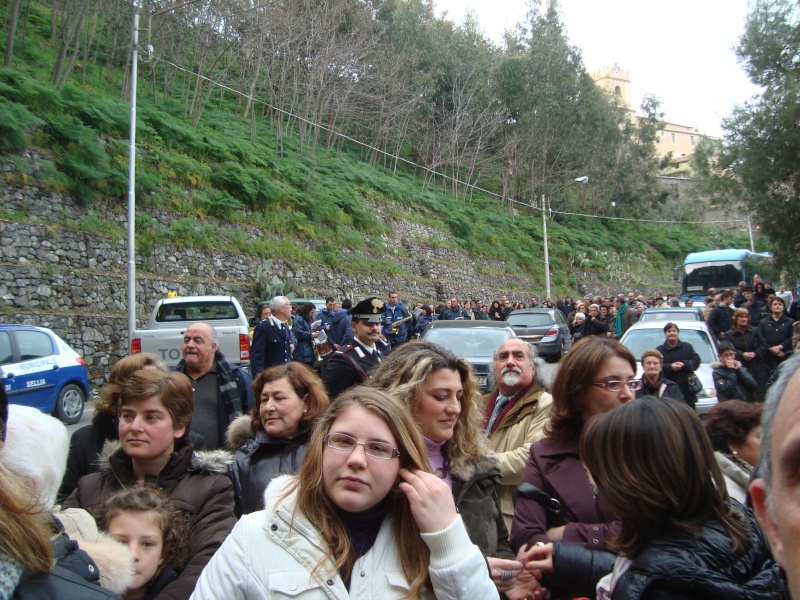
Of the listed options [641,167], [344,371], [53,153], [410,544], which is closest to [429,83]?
[641,167]

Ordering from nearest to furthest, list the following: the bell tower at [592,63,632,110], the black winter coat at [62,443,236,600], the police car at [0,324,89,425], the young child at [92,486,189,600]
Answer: the young child at [92,486,189,600] → the black winter coat at [62,443,236,600] → the police car at [0,324,89,425] → the bell tower at [592,63,632,110]

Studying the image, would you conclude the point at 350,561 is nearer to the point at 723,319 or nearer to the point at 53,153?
the point at 723,319

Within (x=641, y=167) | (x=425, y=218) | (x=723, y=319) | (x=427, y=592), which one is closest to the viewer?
(x=427, y=592)

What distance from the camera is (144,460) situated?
3418mm

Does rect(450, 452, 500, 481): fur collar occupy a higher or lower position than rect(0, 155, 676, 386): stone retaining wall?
lower

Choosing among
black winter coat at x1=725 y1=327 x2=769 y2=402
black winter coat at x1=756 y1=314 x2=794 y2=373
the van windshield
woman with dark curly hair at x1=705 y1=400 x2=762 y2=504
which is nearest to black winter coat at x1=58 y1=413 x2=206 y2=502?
woman with dark curly hair at x1=705 y1=400 x2=762 y2=504

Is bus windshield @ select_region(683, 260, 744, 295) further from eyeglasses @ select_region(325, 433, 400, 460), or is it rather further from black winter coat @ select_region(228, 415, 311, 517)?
eyeglasses @ select_region(325, 433, 400, 460)

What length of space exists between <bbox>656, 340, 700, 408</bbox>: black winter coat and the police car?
377 inches

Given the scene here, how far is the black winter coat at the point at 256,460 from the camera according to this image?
3643mm

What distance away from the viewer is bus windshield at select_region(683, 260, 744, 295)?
30.6 metres

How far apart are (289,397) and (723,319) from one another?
15.0 m

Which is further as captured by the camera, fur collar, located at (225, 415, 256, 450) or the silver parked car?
the silver parked car

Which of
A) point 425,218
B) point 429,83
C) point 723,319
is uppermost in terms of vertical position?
point 429,83

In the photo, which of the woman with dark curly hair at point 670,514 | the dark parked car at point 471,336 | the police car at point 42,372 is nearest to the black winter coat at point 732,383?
the dark parked car at point 471,336
